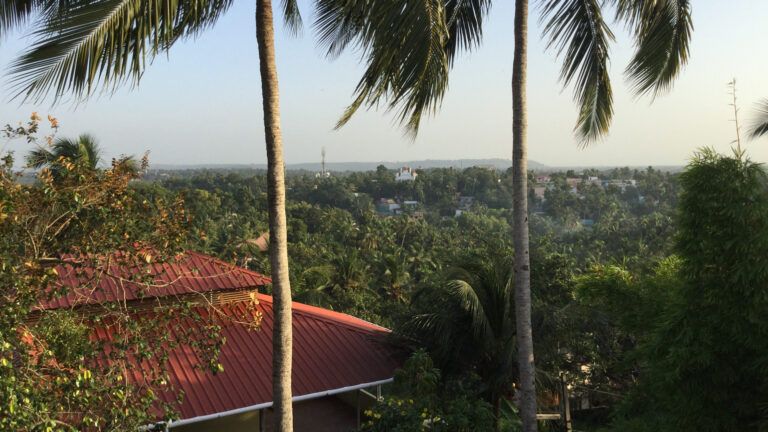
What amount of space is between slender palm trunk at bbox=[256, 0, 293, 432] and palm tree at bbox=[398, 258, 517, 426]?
4503 millimetres

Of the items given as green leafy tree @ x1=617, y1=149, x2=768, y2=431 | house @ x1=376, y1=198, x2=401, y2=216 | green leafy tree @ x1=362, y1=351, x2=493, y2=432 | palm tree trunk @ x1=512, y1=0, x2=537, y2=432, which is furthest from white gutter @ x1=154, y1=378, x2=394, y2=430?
house @ x1=376, y1=198, x2=401, y2=216

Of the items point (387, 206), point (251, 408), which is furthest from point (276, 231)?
point (387, 206)

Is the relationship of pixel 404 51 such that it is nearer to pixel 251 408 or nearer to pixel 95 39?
pixel 95 39

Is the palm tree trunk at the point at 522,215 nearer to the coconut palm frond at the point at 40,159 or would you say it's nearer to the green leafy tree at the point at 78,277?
the green leafy tree at the point at 78,277

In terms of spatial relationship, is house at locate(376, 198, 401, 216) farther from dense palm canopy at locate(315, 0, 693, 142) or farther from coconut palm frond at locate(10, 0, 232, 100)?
coconut palm frond at locate(10, 0, 232, 100)

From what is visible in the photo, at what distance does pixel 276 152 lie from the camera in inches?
187

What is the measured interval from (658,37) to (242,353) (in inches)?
277

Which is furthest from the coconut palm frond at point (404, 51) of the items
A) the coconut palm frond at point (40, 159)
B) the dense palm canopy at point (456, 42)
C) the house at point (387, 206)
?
the house at point (387, 206)

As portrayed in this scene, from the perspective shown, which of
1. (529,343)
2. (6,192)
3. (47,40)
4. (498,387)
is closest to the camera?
(47,40)

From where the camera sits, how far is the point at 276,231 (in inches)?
188

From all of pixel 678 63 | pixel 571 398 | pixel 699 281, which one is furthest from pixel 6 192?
pixel 571 398

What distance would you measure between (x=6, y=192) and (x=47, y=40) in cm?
164

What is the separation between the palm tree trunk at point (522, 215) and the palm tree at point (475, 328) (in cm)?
239

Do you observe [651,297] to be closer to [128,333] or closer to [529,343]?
[529,343]
